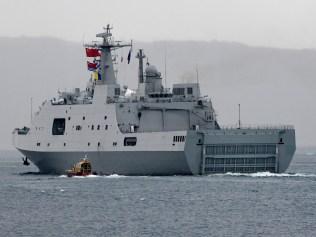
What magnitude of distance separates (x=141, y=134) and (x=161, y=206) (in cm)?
1678

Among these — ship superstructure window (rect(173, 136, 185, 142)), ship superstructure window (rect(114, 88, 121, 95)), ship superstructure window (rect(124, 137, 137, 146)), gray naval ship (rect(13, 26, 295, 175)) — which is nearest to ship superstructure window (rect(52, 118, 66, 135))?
gray naval ship (rect(13, 26, 295, 175))

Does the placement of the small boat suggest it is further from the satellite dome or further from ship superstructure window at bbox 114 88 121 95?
the satellite dome

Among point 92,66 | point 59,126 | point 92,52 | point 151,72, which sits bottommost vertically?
point 59,126

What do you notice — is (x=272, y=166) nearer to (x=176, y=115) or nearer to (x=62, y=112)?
(x=176, y=115)

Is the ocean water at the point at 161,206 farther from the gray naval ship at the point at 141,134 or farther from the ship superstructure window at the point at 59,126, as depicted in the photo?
the ship superstructure window at the point at 59,126

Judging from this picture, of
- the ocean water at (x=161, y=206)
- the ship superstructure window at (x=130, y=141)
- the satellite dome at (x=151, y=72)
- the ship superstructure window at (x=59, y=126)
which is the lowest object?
the ocean water at (x=161, y=206)

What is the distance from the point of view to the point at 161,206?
60.9 m

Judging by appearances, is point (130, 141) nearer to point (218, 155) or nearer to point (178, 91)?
point (178, 91)

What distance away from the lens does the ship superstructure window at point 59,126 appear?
84562mm

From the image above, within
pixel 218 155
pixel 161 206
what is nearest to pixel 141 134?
pixel 218 155

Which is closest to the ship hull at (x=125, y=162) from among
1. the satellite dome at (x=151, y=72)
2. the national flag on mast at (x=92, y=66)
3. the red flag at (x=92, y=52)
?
the satellite dome at (x=151, y=72)

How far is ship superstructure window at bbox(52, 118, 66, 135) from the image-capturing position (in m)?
84.6

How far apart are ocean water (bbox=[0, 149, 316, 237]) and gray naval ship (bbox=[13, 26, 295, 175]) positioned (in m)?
1.25

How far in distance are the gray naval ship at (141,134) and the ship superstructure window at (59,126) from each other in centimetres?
8
